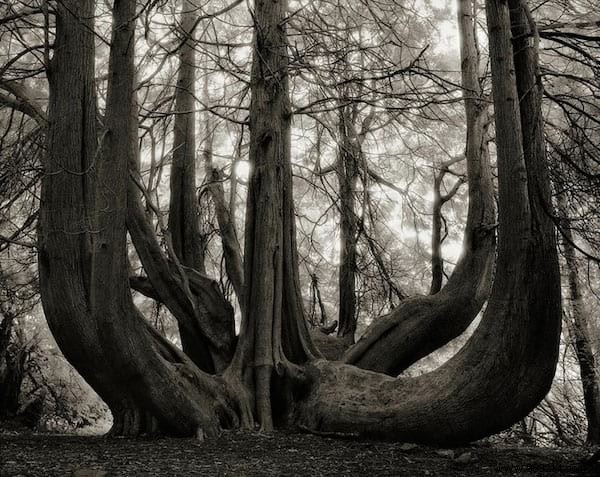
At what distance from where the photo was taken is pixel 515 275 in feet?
13.2

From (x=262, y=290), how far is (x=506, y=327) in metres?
2.36

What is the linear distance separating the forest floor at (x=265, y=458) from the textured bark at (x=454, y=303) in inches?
59.5

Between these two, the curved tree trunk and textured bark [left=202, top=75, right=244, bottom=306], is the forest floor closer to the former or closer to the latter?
the curved tree trunk

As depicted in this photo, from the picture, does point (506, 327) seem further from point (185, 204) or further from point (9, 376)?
point (9, 376)

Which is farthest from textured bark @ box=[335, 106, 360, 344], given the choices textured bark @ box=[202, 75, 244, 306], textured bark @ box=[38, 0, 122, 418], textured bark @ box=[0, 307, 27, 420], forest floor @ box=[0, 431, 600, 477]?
textured bark @ box=[0, 307, 27, 420]

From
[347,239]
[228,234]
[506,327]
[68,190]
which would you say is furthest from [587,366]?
[68,190]

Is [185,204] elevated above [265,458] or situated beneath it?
elevated above

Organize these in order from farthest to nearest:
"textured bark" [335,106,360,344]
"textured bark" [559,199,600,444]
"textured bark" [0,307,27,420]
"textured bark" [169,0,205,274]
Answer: "textured bark" [0,307,27,420]
"textured bark" [559,199,600,444]
"textured bark" [335,106,360,344]
"textured bark" [169,0,205,274]

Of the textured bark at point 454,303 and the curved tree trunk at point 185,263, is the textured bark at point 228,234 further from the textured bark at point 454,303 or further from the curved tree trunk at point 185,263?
the textured bark at point 454,303

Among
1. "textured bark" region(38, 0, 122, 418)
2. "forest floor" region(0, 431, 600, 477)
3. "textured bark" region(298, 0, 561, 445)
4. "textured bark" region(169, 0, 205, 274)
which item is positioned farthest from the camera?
"textured bark" region(169, 0, 205, 274)

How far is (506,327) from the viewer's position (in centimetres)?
413

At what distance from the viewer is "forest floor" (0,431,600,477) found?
3.64 m

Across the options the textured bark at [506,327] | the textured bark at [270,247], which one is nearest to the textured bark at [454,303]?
the textured bark at [270,247]

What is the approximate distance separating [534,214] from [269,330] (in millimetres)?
2713
